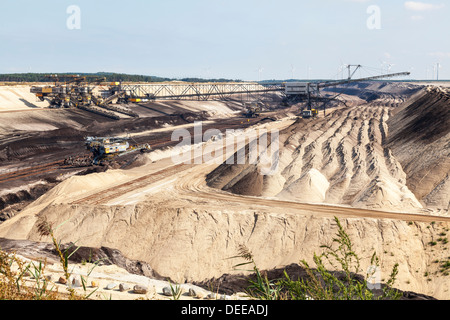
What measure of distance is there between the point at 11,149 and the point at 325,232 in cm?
5517

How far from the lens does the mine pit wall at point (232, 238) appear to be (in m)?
27.2

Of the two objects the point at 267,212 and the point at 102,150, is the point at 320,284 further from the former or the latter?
the point at 102,150

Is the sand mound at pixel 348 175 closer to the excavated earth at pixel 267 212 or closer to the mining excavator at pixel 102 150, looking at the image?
the excavated earth at pixel 267 212

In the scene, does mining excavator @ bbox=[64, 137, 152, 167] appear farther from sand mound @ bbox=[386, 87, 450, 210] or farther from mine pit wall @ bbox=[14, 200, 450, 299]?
sand mound @ bbox=[386, 87, 450, 210]

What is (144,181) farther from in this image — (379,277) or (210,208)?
(379,277)

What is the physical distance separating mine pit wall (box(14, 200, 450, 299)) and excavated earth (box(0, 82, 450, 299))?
0.26ft

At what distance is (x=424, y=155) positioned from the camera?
47.5m
